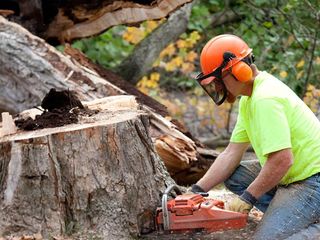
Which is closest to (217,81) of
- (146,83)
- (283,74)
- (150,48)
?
(150,48)

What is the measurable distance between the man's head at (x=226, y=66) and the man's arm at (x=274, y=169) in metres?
Answer: 0.48

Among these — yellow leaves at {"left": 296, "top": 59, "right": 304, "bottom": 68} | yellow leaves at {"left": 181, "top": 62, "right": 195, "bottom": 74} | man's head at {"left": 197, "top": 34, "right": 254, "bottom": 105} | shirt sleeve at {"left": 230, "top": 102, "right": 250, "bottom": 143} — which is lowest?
yellow leaves at {"left": 181, "top": 62, "right": 195, "bottom": 74}

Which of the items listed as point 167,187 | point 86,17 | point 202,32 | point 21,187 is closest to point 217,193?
point 167,187

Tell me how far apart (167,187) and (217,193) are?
1035 millimetres

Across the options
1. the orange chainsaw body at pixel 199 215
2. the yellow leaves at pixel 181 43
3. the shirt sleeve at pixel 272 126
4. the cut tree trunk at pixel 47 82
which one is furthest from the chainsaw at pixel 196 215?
the yellow leaves at pixel 181 43

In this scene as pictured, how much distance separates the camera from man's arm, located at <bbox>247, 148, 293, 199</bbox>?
161 inches

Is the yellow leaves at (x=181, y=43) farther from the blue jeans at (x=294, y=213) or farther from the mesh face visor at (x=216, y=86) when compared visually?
the blue jeans at (x=294, y=213)

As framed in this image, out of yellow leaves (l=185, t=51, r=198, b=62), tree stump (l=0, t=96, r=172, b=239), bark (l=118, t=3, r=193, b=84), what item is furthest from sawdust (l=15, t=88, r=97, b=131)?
yellow leaves (l=185, t=51, r=198, b=62)

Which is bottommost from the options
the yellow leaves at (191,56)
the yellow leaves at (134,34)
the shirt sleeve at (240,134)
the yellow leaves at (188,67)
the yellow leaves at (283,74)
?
the yellow leaves at (188,67)

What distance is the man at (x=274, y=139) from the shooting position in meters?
4.11

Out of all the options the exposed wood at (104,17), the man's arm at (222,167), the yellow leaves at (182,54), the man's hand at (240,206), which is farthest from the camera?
the yellow leaves at (182,54)

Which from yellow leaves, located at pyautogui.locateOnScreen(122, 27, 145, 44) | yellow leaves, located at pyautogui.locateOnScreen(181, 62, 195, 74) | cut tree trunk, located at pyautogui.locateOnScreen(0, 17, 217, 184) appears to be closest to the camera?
cut tree trunk, located at pyautogui.locateOnScreen(0, 17, 217, 184)

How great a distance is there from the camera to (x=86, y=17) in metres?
7.05

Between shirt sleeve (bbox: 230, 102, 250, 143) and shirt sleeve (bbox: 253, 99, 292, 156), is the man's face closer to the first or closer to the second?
shirt sleeve (bbox: 253, 99, 292, 156)
